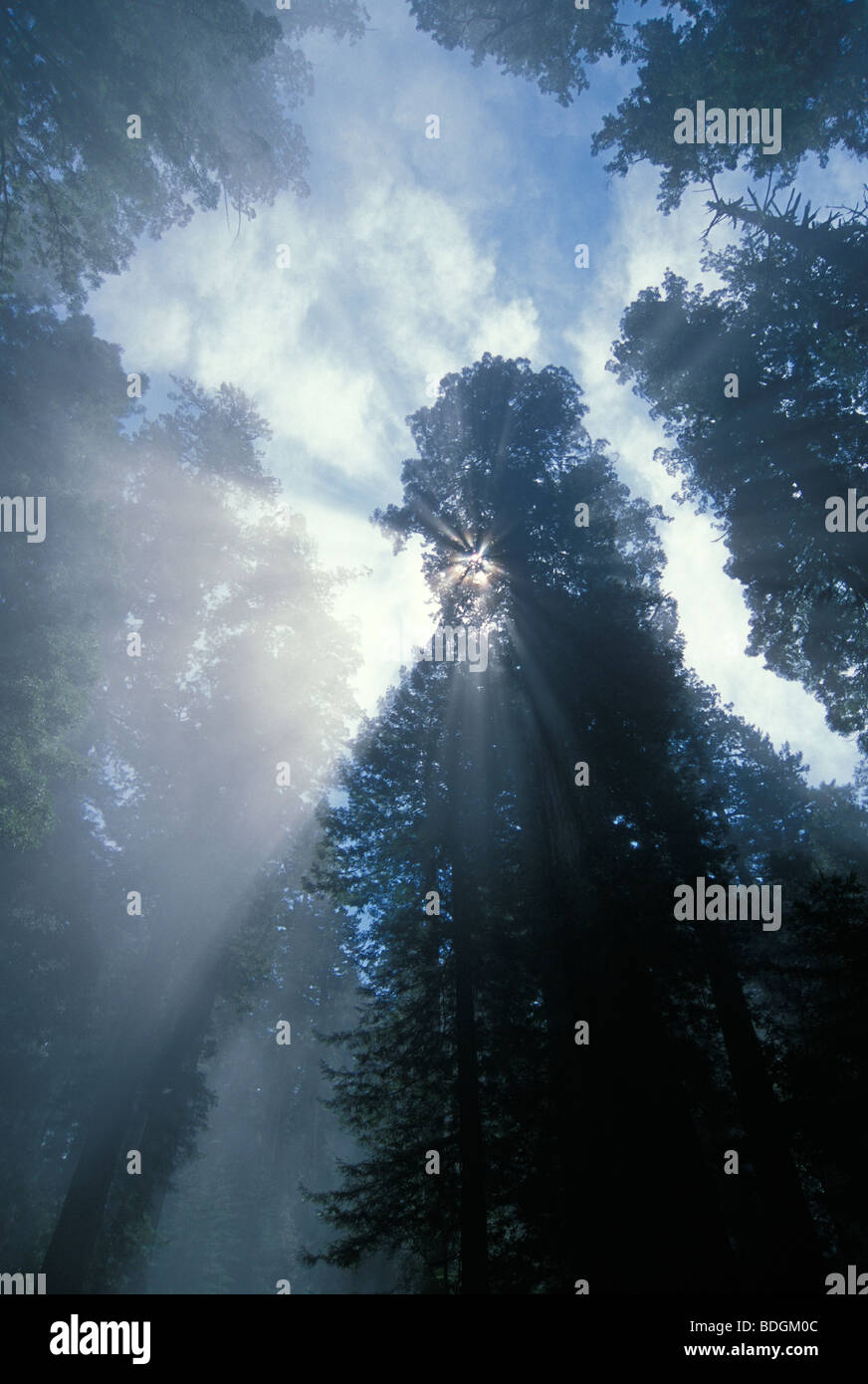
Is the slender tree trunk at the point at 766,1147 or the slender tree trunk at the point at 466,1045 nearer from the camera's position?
the slender tree trunk at the point at 766,1147

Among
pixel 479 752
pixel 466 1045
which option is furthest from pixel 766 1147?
pixel 479 752

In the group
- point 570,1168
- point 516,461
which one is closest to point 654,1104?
point 570,1168

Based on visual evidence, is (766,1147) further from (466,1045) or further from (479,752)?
(479,752)

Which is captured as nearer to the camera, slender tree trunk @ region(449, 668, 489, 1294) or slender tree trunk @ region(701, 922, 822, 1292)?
slender tree trunk @ region(701, 922, 822, 1292)

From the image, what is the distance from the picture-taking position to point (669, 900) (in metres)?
9.71

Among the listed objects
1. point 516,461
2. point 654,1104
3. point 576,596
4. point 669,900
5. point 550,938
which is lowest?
point 654,1104

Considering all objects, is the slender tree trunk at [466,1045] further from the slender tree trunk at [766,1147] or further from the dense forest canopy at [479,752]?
the slender tree trunk at [766,1147]

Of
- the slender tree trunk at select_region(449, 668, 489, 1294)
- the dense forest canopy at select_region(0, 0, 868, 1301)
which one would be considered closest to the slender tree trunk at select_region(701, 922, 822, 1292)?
the dense forest canopy at select_region(0, 0, 868, 1301)

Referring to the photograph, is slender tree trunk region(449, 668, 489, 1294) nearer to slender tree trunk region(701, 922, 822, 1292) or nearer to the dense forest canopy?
the dense forest canopy

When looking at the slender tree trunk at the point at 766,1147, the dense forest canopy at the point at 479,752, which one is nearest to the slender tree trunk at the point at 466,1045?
the dense forest canopy at the point at 479,752
